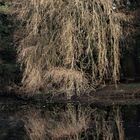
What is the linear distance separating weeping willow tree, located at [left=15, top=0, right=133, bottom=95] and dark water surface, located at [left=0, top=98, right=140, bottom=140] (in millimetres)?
1460

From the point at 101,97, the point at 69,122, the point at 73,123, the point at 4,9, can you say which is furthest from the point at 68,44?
the point at 4,9

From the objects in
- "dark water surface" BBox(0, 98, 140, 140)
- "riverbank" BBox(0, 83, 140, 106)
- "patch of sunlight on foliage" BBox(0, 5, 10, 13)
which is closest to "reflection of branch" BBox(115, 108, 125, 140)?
"dark water surface" BBox(0, 98, 140, 140)

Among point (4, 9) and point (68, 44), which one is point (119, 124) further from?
point (4, 9)

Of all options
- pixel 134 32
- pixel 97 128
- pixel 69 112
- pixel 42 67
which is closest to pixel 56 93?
pixel 42 67

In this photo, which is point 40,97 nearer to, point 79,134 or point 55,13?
point 55,13

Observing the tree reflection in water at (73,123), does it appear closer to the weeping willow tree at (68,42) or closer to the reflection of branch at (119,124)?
the reflection of branch at (119,124)

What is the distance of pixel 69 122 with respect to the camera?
64.4ft

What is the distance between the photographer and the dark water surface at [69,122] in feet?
54.3

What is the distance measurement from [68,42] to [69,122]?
6169mm

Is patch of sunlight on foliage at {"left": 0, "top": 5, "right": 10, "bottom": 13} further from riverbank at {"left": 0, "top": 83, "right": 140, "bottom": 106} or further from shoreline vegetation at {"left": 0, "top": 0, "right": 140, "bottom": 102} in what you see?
riverbank at {"left": 0, "top": 83, "right": 140, "bottom": 106}

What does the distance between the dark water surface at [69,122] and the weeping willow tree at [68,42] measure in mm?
1460

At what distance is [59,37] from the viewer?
83.2 feet

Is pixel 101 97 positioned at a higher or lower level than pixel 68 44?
lower

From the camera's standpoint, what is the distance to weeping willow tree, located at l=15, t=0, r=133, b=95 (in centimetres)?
2498
